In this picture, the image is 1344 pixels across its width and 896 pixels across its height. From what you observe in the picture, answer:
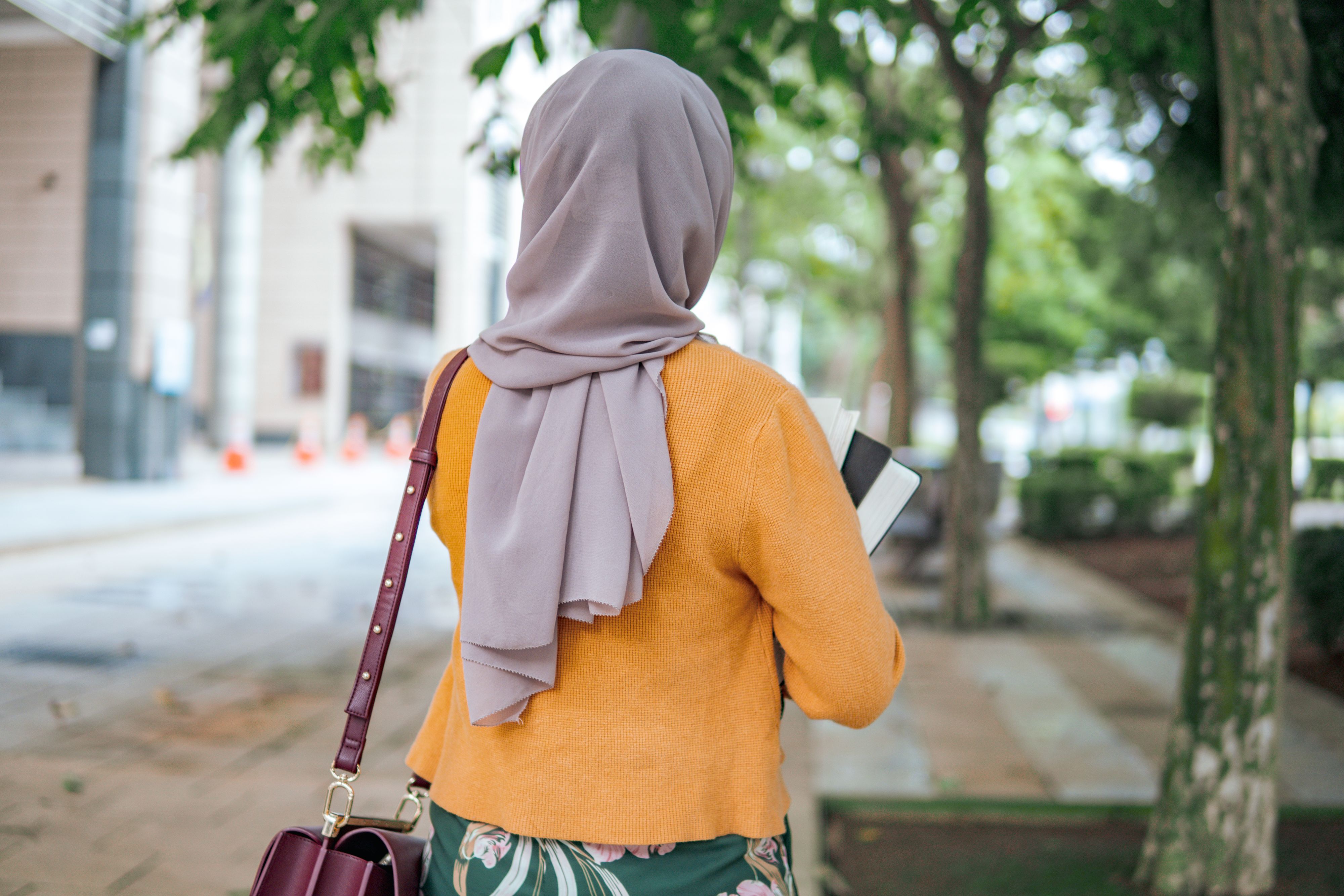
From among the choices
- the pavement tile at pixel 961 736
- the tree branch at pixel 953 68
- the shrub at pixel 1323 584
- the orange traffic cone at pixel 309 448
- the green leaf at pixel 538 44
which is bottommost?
the pavement tile at pixel 961 736

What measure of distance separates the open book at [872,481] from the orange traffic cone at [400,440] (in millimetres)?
23499

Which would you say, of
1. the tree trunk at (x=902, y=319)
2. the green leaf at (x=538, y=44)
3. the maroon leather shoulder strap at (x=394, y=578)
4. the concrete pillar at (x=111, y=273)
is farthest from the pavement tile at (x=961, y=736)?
the concrete pillar at (x=111, y=273)

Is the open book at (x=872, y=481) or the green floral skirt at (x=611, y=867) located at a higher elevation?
the open book at (x=872, y=481)

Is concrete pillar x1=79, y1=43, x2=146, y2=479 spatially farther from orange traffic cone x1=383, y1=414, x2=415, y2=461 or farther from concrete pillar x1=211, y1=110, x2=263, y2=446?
concrete pillar x1=211, y1=110, x2=263, y2=446

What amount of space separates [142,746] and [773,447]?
4.54 m

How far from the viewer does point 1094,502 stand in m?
15.9

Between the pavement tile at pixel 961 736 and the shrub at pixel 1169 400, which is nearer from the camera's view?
the pavement tile at pixel 961 736

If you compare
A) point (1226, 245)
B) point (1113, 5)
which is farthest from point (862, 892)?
point (1113, 5)

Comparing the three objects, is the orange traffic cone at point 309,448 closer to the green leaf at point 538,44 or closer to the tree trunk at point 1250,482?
the green leaf at point 538,44

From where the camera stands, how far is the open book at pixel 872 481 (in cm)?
150

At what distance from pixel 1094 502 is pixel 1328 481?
27.8 feet

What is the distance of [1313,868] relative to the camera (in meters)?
3.82

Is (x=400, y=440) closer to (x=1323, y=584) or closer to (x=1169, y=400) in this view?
(x=1169, y=400)

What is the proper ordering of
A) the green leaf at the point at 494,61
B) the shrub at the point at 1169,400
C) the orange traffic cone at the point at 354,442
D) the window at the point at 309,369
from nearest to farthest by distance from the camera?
the green leaf at the point at 494,61 → the orange traffic cone at the point at 354,442 → the shrub at the point at 1169,400 → the window at the point at 309,369
